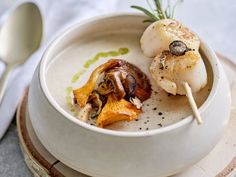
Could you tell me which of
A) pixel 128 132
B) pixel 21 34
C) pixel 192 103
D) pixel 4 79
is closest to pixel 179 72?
pixel 192 103

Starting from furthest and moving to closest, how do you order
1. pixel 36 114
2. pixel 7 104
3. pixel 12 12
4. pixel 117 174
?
1. pixel 12 12
2. pixel 7 104
3. pixel 36 114
4. pixel 117 174

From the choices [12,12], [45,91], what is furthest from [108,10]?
[45,91]

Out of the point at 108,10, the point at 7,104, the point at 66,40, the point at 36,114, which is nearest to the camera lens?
the point at 36,114

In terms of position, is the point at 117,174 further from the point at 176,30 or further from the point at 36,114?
the point at 176,30

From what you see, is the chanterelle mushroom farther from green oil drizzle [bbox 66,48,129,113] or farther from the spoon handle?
the spoon handle

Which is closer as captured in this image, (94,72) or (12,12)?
(94,72)

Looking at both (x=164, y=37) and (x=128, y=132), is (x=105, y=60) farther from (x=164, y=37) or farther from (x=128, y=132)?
(x=128, y=132)

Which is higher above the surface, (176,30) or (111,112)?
(176,30)

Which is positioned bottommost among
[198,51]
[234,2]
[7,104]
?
[7,104]
